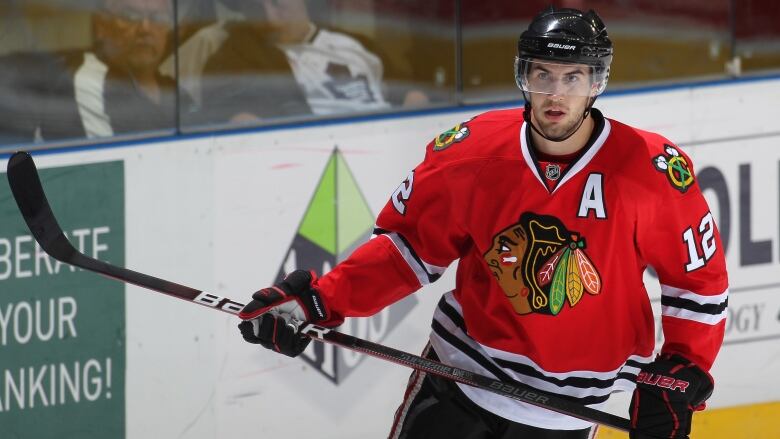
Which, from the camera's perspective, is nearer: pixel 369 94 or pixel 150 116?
pixel 150 116

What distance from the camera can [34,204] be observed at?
2982 mm

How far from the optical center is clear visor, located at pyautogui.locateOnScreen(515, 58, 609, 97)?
2.73 m

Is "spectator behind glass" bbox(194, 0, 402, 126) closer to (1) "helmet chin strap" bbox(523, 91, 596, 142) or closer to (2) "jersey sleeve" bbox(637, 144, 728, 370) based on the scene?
(1) "helmet chin strap" bbox(523, 91, 596, 142)

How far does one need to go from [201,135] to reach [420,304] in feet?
2.55

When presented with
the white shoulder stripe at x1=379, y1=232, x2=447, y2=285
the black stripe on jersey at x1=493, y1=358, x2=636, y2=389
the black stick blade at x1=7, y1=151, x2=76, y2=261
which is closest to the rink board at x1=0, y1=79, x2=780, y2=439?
the black stick blade at x1=7, y1=151, x2=76, y2=261

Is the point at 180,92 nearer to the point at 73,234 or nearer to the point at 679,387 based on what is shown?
the point at 73,234

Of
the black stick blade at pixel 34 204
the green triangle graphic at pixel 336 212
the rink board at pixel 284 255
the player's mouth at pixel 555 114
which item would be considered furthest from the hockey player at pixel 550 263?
the green triangle graphic at pixel 336 212

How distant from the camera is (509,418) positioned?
286cm

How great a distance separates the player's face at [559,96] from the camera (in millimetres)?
2709

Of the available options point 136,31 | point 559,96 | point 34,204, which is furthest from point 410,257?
point 136,31

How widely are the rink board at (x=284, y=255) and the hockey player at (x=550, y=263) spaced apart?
0.93 metres

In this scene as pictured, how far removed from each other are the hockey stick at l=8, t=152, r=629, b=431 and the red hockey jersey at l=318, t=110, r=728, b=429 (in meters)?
0.05

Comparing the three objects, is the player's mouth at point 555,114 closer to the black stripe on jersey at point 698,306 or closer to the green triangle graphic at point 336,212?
the black stripe on jersey at point 698,306

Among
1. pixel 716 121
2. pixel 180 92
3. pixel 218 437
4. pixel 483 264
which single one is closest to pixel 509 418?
pixel 483 264
